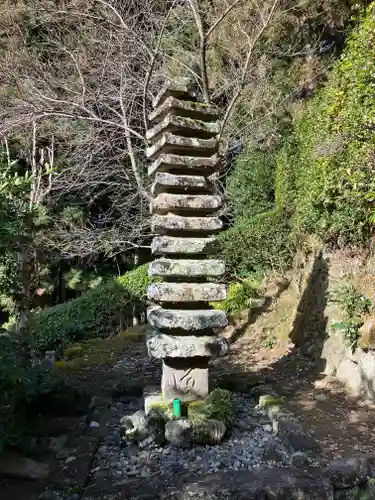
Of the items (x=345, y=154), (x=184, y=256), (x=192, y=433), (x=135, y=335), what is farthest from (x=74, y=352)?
(x=345, y=154)

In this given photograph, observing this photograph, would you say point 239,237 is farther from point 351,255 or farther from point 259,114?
point 351,255

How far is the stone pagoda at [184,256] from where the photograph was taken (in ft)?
12.8

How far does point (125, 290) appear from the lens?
35.4ft

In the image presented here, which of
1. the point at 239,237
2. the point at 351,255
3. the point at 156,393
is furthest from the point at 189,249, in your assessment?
the point at 239,237

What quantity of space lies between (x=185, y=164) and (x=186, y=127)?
35cm

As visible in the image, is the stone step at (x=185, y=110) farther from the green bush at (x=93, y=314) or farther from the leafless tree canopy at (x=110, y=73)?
the green bush at (x=93, y=314)

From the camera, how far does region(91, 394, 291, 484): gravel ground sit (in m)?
3.20

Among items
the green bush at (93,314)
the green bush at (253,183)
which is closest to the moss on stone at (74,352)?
the green bush at (93,314)

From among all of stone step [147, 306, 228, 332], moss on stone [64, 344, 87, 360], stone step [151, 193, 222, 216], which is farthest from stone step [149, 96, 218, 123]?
moss on stone [64, 344, 87, 360]

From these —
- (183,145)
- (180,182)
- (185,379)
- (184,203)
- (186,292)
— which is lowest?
(185,379)

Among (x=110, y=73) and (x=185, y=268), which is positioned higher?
(x=110, y=73)

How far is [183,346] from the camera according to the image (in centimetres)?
387

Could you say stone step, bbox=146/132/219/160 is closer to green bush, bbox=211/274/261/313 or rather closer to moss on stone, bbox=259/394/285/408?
moss on stone, bbox=259/394/285/408

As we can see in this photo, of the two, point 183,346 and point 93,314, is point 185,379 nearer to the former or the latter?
point 183,346
